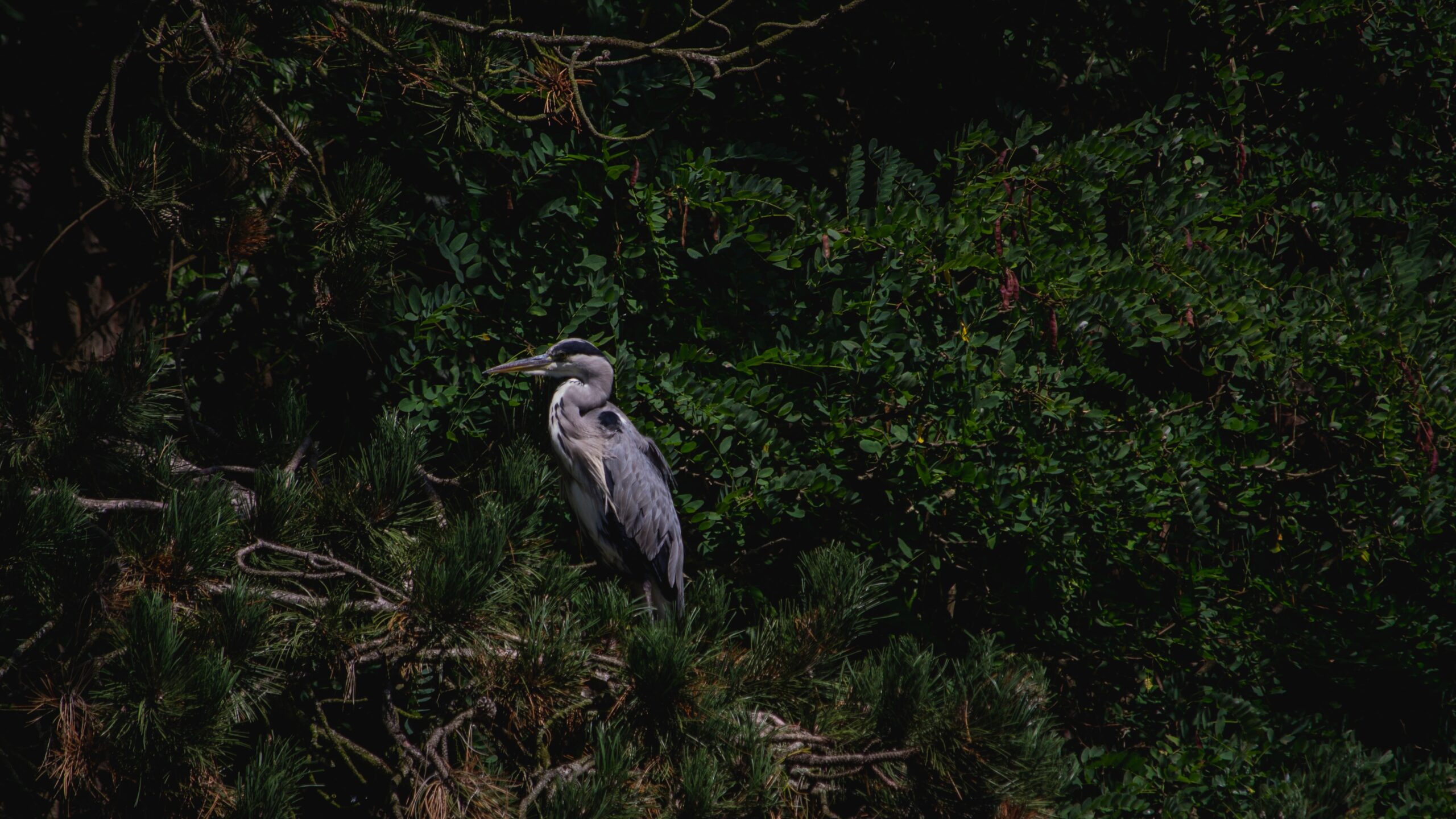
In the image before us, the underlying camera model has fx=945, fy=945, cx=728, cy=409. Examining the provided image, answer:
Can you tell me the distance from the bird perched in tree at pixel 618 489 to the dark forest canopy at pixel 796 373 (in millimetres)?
121

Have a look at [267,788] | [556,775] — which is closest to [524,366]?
[556,775]

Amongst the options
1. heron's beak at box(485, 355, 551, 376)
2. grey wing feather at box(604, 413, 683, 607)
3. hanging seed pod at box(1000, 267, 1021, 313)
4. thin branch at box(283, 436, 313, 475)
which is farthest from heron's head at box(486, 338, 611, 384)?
hanging seed pod at box(1000, 267, 1021, 313)

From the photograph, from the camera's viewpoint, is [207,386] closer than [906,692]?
No

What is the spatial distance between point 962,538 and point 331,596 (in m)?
1.73

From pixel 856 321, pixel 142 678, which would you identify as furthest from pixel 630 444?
pixel 142 678

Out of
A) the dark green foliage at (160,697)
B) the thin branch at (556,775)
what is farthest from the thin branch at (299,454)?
the thin branch at (556,775)

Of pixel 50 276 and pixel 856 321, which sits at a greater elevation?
pixel 856 321

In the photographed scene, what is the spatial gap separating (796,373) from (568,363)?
0.64 m

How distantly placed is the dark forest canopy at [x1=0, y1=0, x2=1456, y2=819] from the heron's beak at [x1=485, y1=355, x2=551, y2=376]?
101mm

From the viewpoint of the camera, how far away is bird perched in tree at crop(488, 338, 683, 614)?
9.19 feet

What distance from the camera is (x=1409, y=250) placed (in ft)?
9.10

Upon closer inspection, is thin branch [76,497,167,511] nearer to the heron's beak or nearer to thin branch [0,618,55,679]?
thin branch [0,618,55,679]

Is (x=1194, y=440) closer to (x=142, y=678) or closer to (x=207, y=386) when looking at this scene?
(x=142, y=678)

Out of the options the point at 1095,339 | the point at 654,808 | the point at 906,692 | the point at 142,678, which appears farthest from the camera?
the point at 1095,339
